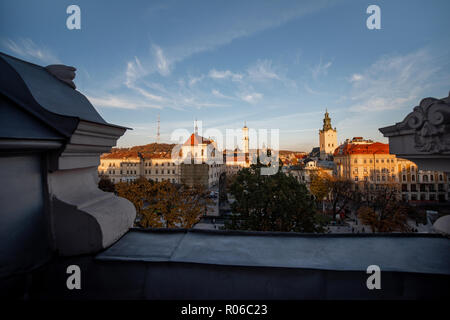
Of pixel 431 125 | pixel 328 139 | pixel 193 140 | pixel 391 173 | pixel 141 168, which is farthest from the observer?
pixel 328 139

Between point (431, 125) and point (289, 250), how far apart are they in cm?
140

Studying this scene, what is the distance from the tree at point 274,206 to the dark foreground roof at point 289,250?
821 cm

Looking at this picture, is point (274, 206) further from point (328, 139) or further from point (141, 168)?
point (328, 139)

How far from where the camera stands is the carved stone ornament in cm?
164

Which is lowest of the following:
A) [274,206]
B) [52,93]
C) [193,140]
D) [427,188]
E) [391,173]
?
[427,188]

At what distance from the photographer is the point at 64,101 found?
196 cm

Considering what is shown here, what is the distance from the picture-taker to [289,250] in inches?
78.0

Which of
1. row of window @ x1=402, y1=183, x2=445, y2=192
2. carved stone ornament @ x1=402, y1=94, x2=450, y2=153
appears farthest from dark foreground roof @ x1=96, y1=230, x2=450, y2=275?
row of window @ x1=402, y1=183, x2=445, y2=192

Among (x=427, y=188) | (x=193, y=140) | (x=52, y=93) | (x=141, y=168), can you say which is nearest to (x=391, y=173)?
(x=427, y=188)

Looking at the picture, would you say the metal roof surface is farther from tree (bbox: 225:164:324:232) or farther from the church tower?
the church tower

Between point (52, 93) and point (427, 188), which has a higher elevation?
point (52, 93)

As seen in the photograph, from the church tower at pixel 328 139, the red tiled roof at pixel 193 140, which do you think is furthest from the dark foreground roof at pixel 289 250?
the church tower at pixel 328 139

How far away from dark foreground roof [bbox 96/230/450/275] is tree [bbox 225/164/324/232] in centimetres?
821
